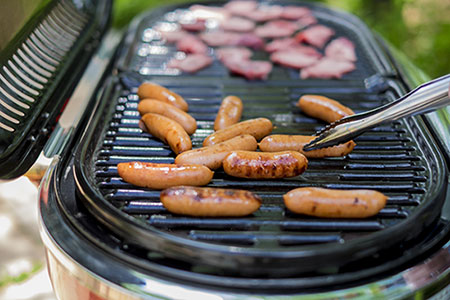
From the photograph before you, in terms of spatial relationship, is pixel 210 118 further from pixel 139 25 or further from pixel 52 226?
pixel 139 25

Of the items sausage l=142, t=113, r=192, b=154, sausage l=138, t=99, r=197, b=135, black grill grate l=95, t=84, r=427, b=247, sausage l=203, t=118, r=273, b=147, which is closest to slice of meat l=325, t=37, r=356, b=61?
black grill grate l=95, t=84, r=427, b=247

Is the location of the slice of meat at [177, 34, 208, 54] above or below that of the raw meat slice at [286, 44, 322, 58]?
above

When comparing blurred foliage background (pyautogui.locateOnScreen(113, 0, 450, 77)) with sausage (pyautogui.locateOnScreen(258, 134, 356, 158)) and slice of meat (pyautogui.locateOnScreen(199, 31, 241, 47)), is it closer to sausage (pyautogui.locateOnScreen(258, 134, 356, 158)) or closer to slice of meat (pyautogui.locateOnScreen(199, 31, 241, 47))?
slice of meat (pyautogui.locateOnScreen(199, 31, 241, 47))

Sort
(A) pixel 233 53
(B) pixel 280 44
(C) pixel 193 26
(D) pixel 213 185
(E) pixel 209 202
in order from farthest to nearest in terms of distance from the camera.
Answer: (C) pixel 193 26, (B) pixel 280 44, (A) pixel 233 53, (D) pixel 213 185, (E) pixel 209 202

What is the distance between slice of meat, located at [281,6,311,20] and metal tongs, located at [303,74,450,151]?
1988 mm

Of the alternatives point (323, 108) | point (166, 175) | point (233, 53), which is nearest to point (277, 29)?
point (233, 53)

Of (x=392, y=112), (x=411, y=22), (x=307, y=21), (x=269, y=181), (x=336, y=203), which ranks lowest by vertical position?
(x=411, y=22)

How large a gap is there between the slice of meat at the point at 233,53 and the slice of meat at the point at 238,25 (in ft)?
1.08

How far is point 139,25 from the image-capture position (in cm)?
376

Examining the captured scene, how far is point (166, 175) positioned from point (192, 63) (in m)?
1.42

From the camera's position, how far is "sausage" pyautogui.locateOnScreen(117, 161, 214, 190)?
1984 millimetres

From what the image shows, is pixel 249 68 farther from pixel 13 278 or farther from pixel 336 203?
pixel 13 278

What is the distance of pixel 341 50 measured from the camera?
3402 mm

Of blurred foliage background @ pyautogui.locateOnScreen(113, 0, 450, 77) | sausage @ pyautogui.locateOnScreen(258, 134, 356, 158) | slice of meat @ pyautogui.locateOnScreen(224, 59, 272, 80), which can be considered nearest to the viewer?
sausage @ pyautogui.locateOnScreen(258, 134, 356, 158)
